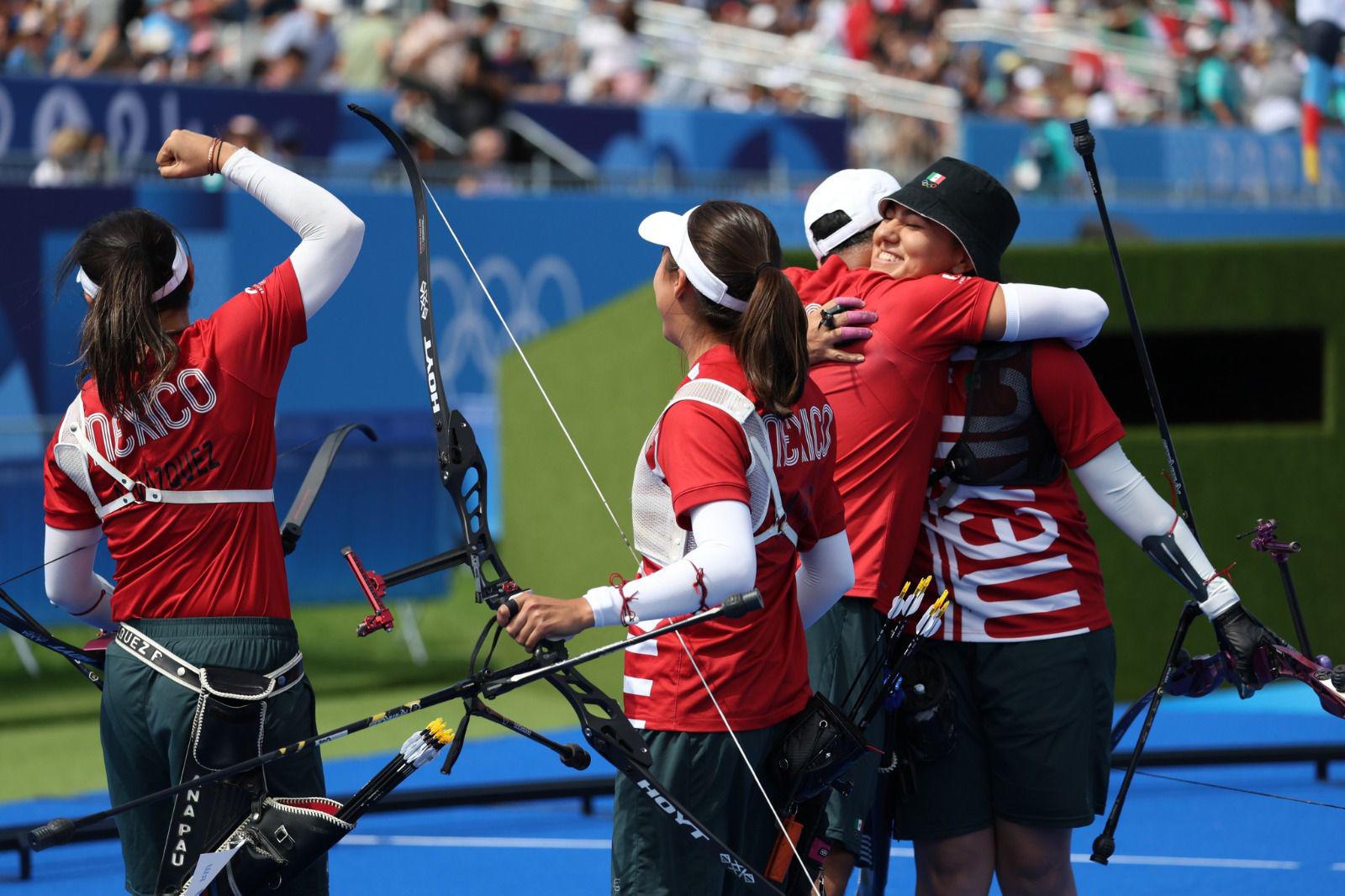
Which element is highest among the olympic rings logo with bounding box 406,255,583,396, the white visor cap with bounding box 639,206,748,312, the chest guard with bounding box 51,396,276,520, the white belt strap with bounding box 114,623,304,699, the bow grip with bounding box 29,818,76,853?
the white visor cap with bounding box 639,206,748,312

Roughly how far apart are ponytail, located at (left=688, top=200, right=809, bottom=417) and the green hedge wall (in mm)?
4425

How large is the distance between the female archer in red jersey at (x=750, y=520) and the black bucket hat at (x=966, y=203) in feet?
2.21

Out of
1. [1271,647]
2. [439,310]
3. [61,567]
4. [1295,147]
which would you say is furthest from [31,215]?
[1295,147]

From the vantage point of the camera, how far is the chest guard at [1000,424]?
3.31 meters

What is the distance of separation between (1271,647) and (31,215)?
7307 mm

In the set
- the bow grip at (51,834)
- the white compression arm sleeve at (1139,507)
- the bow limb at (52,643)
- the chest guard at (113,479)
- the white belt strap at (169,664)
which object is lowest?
the bow limb at (52,643)

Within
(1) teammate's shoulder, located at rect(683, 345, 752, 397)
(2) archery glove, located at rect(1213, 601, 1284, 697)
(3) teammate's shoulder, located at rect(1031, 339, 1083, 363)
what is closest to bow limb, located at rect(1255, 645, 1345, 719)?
(2) archery glove, located at rect(1213, 601, 1284, 697)

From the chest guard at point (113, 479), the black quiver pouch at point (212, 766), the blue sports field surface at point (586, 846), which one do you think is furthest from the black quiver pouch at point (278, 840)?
the blue sports field surface at point (586, 846)

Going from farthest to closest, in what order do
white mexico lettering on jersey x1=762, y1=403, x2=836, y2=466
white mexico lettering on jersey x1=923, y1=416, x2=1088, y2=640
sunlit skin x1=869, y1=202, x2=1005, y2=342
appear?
sunlit skin x1=869, y1=202, x2=1005, y2=342
white mexico lettering on jersey x1=923, y1=416, x2=1088, y2=640
white mexico lettering on jersey x1=762, y1=403, x2=836, y2=466

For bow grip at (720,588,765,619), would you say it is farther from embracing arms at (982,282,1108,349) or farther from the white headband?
the white headband

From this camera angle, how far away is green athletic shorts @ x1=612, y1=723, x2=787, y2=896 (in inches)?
108

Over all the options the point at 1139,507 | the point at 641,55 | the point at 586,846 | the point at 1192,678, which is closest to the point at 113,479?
the point at 1139,507

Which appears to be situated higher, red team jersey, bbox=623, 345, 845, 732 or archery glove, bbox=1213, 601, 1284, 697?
red team jersey, bbox=623, 345, 845, 732

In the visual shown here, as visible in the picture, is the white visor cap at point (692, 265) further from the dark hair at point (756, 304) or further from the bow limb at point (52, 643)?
the bow limb at point (52, 643)
